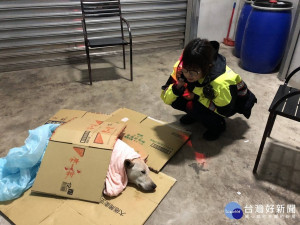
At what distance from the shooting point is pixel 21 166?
1.42 metres

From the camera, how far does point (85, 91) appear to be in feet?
8.69

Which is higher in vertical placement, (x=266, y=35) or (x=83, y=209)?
(x=266, y=35)

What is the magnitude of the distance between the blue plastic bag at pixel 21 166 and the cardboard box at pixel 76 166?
6cm

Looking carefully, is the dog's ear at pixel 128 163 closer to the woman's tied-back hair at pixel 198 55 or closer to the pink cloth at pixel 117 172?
the pink cloth at pixel 117 172

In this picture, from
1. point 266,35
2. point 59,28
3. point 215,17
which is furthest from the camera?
point 215,17

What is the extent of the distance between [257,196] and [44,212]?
3.98ft

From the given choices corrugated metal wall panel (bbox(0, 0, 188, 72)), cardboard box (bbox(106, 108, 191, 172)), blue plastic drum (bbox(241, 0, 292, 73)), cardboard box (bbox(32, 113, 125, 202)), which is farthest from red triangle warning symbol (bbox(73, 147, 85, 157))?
blue plastic drum (bbox(241, 0, 292, 73))

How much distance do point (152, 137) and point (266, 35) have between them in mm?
1920

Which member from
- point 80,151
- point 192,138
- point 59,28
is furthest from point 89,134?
point 59,28

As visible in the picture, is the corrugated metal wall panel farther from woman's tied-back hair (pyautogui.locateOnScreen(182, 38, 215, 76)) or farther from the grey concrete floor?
woman's tied-back hair (pyautogui.locateOnScreen(182, 38, 215, 76))

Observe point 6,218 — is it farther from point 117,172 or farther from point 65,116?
point 65,116

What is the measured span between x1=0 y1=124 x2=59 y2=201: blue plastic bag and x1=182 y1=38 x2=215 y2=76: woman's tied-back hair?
96cm

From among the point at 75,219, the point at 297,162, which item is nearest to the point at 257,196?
the point at 297,162

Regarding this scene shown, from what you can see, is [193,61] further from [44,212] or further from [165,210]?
[44,212]
